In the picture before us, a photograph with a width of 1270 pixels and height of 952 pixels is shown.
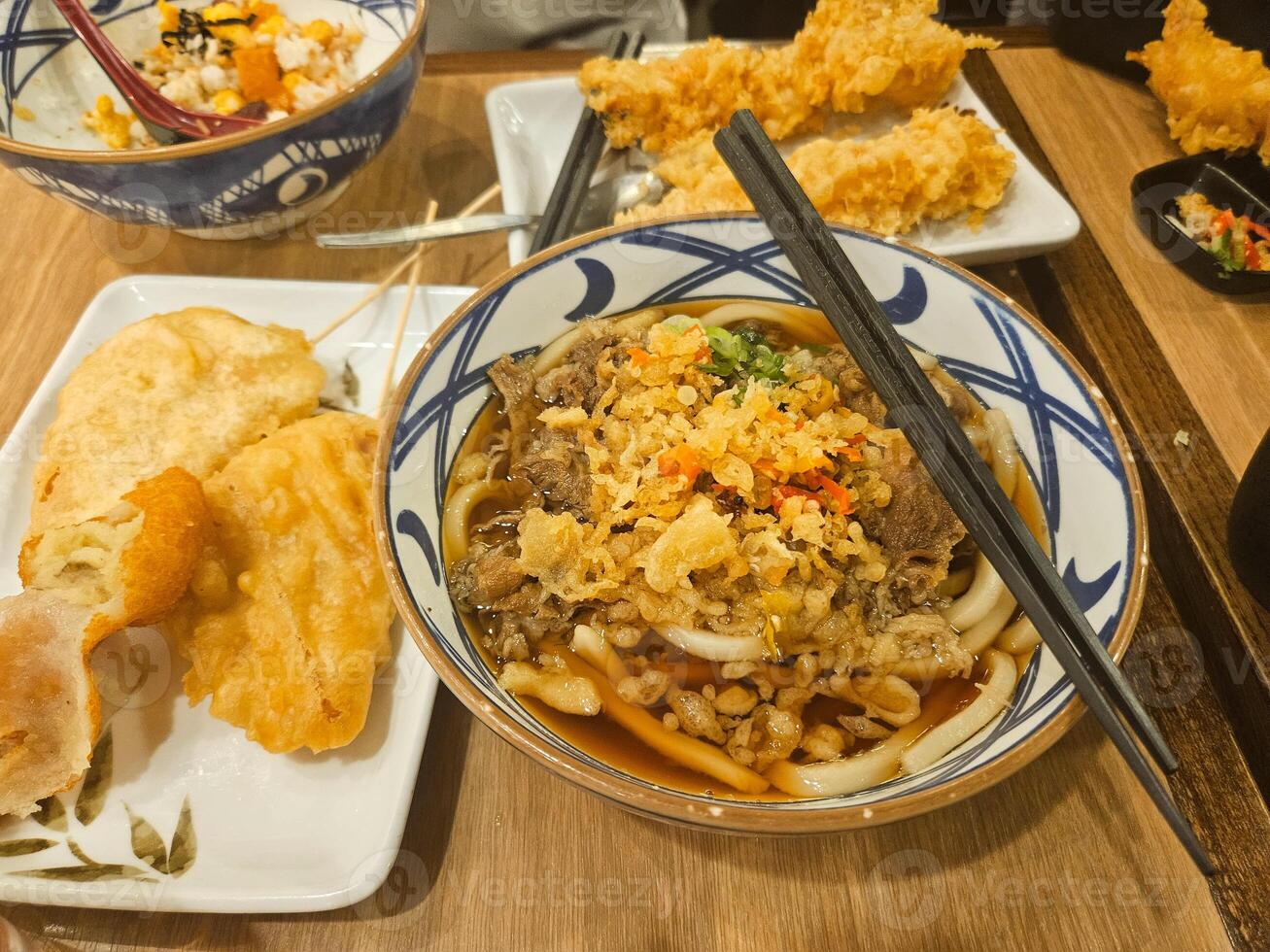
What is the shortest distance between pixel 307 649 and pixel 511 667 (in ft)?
1.46

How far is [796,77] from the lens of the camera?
2598 millimetres

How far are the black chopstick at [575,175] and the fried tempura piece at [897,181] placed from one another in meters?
0.20

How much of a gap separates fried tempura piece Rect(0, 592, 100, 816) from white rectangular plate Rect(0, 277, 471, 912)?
0.14m

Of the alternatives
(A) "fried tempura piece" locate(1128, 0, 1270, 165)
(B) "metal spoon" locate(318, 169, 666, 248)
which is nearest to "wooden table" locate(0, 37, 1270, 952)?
(A) "fried tempura piece" locate(1128, 0, 1270, 165)

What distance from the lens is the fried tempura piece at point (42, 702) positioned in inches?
51.4

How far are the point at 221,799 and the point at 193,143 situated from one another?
59.9 inches

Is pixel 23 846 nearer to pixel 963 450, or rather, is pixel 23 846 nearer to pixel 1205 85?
pixel 963 450

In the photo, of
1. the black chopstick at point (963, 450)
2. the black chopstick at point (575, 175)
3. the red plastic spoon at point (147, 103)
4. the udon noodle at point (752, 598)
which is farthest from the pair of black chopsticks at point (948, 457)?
the red plastic spoon at point (147, 103)

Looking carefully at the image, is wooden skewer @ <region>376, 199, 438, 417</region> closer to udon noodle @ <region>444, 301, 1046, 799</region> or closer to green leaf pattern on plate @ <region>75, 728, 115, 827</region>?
udon noodle @ <region>444, 301, 1046, 799</region>

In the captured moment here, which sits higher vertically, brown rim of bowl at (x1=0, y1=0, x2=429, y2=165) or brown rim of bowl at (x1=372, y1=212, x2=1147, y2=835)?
brown rim of bowl at (x1=0, y1=0, x2=429, y2=165)

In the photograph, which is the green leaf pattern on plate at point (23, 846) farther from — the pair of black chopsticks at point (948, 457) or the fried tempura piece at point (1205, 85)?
the fried tempura piece at point (1205, 85)

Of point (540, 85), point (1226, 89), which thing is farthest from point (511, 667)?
point (1226, 89)

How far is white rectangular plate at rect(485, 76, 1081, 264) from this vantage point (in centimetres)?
212

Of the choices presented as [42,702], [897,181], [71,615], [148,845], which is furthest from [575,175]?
[148,845]
